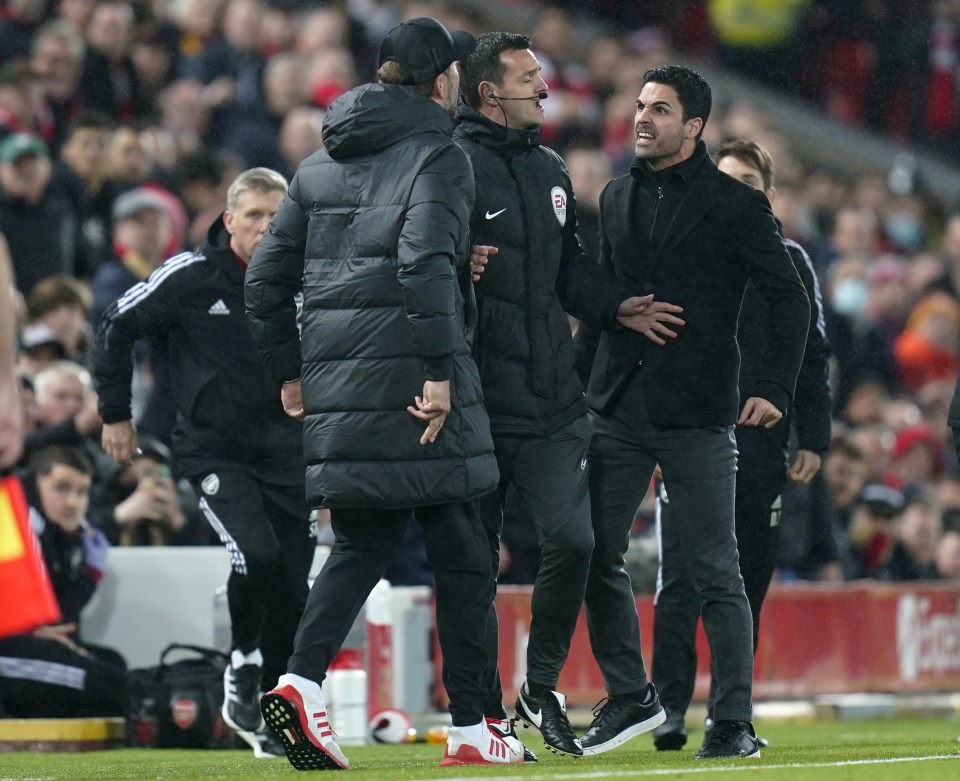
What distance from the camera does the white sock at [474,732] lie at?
6.25 m

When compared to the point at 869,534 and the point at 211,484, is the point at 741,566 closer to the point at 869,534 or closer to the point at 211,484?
the point at 211,484

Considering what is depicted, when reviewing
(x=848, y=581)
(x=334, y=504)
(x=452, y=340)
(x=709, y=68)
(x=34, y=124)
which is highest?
(x=709, y=68)

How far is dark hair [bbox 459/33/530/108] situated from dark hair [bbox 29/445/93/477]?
282 centimetres

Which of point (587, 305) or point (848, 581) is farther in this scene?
point (848, 581)

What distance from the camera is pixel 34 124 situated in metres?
11.7

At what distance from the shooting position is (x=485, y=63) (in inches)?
272

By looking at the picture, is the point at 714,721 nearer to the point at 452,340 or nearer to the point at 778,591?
the point at 452,340

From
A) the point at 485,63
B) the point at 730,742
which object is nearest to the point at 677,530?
the point at 730,742

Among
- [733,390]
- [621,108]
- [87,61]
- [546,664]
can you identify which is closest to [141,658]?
[546,664]

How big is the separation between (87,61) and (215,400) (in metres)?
5.68

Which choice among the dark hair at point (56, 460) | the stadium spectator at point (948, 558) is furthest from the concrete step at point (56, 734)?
the stadium spectator at point (948, 558)

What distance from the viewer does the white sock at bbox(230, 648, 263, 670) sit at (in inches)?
306

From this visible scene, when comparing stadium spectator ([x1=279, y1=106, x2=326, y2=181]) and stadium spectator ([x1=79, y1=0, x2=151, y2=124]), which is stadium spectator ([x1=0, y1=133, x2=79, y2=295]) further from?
stadium spectator ([x1=279, y1=106, x2=326, y2=181])

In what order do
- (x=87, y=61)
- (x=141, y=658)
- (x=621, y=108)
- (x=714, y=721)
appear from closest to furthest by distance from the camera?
(x=714, y=721) → (x=141, y=658) → (x=87, y=61) → (x=621, y=108)
